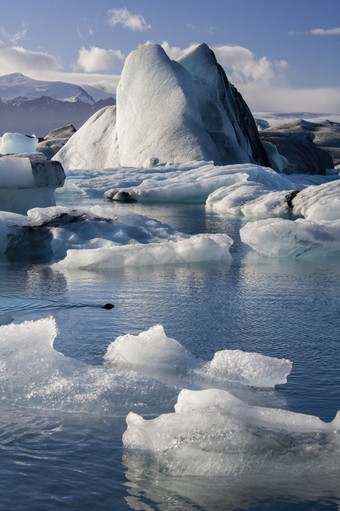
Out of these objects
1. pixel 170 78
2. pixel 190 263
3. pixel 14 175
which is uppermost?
pixel 170 78

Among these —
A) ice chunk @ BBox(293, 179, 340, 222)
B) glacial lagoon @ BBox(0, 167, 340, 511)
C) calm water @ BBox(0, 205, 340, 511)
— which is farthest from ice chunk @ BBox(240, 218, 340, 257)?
ice chunk @ BBox(293, 179, 340, 222)

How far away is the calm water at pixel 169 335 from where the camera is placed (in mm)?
1682

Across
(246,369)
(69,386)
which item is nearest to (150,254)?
(246,369)

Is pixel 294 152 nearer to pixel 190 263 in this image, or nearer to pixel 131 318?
pixel 190 263

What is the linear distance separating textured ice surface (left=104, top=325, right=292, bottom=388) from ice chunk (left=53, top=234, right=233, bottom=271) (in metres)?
2.59

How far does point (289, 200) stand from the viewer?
1021 cm

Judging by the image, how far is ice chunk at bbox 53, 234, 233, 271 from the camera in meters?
5.32

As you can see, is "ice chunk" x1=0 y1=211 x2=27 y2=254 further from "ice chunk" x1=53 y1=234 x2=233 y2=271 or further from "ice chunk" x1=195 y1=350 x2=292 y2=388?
"ice chunk" x1=195 y1=350 x2=292 y2=388

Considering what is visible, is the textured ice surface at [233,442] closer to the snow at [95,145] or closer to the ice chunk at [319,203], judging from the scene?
the ice chunk at [319,203]

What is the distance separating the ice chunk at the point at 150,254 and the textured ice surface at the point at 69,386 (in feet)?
9.14

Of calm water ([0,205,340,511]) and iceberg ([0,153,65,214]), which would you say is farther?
iceberg ([0,153,65,214])

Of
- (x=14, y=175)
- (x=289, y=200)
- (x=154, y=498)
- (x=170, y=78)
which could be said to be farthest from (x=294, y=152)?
(x=154, y=498)

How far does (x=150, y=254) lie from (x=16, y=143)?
11847 millimetres

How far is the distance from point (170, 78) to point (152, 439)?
18639mm
